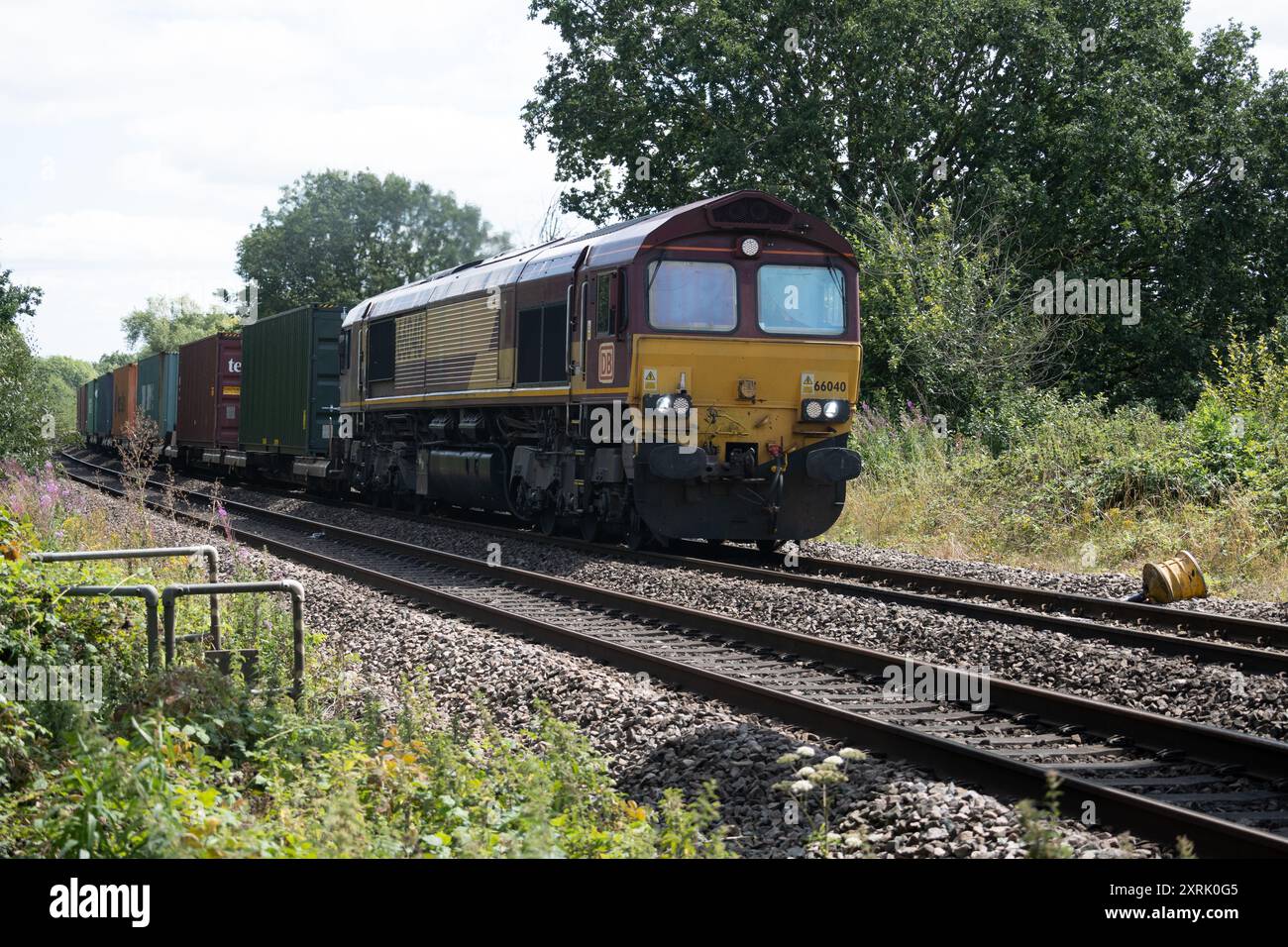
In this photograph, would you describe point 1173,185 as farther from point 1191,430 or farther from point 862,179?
point 1191,430

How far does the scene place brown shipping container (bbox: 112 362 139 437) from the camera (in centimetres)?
4316

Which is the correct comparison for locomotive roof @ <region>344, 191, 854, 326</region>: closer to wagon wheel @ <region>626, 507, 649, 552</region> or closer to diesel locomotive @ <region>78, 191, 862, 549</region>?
diesel locomotive @ <region>78, 191, 862, 549</region>

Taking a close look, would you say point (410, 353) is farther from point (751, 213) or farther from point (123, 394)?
point (123, 394)

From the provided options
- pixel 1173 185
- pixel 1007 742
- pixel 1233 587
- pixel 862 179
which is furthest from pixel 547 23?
pixel 1007 742

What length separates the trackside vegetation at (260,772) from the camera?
459 cm

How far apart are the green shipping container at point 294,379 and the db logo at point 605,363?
12119 mm

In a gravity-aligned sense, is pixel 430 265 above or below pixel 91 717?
above

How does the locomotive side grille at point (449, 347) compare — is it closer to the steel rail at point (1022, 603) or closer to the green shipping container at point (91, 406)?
the steel rail at point (1022, 603)

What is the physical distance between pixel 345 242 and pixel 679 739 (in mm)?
73772

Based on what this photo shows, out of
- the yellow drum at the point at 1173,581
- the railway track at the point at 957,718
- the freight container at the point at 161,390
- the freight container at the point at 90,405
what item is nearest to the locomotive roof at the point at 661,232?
the railway track at the point at 957,718

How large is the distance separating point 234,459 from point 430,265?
49.7 metres

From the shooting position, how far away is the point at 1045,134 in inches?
1168

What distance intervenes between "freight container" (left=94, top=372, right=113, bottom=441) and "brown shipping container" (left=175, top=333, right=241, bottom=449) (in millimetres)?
15770
